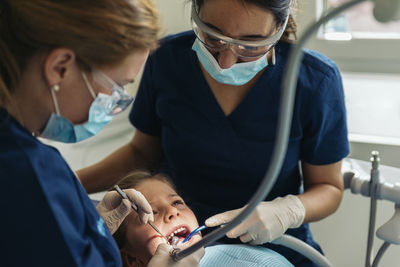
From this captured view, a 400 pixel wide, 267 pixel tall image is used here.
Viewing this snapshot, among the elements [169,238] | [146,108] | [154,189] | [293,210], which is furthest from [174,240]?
[146,108]

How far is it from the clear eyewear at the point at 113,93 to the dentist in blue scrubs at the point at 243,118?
15.2 inches

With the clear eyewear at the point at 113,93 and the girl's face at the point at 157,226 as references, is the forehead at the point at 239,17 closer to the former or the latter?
the clear eyewear at the point at 113,93

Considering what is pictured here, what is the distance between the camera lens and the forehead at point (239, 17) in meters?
1.33

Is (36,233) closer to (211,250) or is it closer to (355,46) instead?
(211,250)

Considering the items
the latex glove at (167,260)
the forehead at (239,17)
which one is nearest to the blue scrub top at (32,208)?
the latex glove at (167,260)

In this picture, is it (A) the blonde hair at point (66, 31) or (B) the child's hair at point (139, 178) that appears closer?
(A) the blonde hair at point (66, 31)

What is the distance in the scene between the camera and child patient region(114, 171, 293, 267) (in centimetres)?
151

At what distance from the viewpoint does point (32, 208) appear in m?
0.96

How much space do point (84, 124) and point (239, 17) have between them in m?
0.54

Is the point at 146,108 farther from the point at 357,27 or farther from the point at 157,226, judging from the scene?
the point at 357,27

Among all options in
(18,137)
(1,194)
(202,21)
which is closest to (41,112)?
(18,137)

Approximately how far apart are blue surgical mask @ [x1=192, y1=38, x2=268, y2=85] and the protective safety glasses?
0.13ft

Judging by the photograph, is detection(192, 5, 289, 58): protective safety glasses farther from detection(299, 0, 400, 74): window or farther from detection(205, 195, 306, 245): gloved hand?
detection(299, 0, 400, 74): window

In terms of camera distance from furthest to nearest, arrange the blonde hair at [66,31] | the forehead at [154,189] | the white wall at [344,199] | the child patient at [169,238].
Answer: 1. the white wall at [344,199]
2. the forehead at [154,189]
3. the child patient at [169,238]
4. the blonde hair at [66,31]
